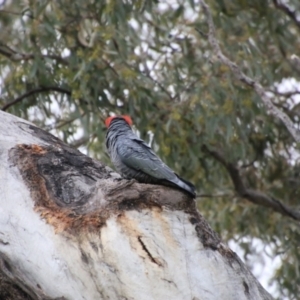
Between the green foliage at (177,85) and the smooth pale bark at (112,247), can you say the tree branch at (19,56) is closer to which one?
the green foliage at (177,85)

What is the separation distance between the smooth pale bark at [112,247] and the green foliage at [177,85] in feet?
11.5

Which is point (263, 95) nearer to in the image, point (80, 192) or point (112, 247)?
point (80, 192)

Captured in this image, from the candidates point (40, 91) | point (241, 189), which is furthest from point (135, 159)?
point (241, 189)

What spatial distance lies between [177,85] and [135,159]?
13.0 ft

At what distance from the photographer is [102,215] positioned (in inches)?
151

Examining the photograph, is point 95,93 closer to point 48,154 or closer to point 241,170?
point 241,170

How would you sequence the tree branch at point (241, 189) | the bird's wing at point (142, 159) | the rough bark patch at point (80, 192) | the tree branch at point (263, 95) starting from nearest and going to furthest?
the rough bark patch at point (80, 192)
the bird's wing at point (142, 159)
the tree branch at point (263, 95)
the tree branch at point (241, 189)

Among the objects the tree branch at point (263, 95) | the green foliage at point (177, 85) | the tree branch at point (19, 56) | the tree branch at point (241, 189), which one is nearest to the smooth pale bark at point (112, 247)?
the tree branch at point (263, 95)

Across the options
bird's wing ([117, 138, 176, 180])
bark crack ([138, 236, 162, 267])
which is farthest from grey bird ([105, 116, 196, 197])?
bark crack ([138, 236, 162, 267])

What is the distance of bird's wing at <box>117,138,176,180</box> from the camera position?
4160 millimetres

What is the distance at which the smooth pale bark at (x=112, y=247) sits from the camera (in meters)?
3.68

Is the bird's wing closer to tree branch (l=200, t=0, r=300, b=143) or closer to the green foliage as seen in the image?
tree branch (l=200, t=0, r=300, b=143)

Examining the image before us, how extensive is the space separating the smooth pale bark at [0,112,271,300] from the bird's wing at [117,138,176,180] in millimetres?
267

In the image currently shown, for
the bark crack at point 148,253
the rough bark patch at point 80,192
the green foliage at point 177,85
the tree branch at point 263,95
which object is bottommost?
the bark crack at point 148,253
